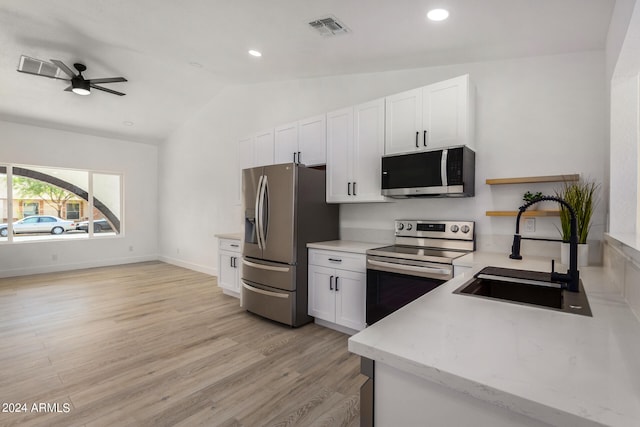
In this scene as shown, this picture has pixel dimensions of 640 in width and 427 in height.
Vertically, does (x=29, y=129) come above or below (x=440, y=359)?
above

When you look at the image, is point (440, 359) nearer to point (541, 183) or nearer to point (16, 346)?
point (541, 183)

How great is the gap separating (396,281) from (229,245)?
2.57 meters

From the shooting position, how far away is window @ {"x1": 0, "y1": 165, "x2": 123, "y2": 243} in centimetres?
552

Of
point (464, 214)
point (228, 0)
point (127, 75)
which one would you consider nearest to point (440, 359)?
point (464, 214)

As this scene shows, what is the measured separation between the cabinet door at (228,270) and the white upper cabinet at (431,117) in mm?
2569

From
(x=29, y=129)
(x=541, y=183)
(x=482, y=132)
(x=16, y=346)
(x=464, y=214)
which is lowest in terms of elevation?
(x=16, y=346)

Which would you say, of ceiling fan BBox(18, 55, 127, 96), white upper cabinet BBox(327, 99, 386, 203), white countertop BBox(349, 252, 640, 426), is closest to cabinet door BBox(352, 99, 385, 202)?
white upper cabinet BBox(327, 99, 386, 203)

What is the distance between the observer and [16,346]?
9.16ft

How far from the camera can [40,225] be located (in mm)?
5852

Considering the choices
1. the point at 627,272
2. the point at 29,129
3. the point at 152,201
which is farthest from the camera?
the point at 152,201

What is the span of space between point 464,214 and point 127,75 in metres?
4.89

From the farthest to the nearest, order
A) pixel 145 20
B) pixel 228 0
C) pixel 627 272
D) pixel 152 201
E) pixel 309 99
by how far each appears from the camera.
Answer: pixel 152 201, pixel 309 99, pixel 145 20, pixel 228 0, pixel 627 272

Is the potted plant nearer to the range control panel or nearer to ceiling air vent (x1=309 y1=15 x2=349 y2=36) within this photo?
the range control panel

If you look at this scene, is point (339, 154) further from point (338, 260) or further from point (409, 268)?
point (409, 268)
